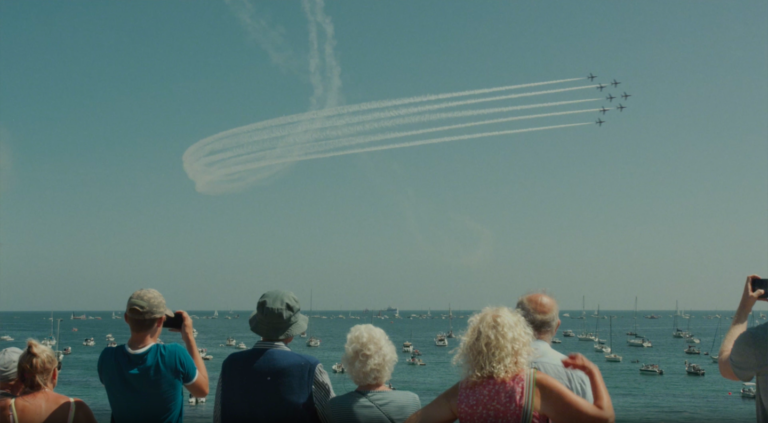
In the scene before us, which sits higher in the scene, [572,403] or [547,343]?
[547,343]

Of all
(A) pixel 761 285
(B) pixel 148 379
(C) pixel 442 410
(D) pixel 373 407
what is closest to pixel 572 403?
(C) pixel 442 410

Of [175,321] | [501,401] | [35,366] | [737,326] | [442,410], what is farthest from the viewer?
[175,321]

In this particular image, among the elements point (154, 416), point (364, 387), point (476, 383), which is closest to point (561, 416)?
point (476, 383)

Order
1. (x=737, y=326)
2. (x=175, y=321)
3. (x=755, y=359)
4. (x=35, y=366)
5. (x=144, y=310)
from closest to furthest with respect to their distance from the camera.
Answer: (x=755, y=359), (x=35, y=366), (x=737, y=326), (x=144, y=310), (x=175, y=321)

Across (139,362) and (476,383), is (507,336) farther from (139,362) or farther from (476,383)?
(139,362)

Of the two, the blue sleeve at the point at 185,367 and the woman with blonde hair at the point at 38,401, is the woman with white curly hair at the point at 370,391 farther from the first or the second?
the woman with blonde hair at the point at 38,401

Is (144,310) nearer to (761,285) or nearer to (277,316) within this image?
(277,316)
